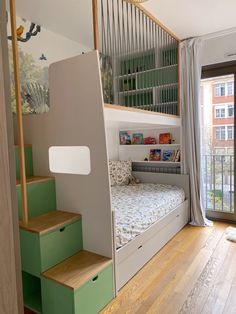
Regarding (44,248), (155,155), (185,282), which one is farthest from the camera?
(155,155)

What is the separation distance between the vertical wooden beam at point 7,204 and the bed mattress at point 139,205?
140cm

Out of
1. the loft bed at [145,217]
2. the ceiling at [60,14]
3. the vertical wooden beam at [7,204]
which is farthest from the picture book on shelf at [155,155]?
the vertical wooden beam at [7,204]

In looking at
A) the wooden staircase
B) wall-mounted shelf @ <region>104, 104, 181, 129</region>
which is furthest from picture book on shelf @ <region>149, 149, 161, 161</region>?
the wooden staircase

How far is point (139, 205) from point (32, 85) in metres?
1.84

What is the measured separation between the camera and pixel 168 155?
359cm

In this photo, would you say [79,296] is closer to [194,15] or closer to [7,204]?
[7,204]

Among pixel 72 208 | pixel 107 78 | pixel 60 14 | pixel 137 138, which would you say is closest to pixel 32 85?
pixel 60 14

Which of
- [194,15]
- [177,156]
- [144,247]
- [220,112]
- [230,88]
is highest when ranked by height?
[194,15]

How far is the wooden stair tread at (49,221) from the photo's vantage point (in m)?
1.65

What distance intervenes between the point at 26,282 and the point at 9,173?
65.5 inches

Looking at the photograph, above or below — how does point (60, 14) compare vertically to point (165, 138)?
above

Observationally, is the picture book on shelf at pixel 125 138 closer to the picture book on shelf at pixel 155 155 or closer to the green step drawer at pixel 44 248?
the picture book on shelf at pixel 155 155

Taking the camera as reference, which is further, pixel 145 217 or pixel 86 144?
pixel 145 217

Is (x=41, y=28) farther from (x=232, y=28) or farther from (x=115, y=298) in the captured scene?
(x=115, y=298)
